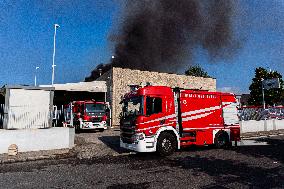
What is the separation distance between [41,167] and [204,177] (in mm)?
5908

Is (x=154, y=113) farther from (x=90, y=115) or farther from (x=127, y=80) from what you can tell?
(x=127, y=80)

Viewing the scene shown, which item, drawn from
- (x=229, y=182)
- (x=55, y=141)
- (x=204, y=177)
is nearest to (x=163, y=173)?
(x=204, y=177)

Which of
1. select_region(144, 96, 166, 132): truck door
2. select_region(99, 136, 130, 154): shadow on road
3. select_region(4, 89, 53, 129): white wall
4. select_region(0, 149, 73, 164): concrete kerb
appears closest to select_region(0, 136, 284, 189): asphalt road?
select_region(0, 149, 73, 164): concrete kerb

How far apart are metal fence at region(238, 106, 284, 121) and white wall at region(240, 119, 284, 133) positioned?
0.36m

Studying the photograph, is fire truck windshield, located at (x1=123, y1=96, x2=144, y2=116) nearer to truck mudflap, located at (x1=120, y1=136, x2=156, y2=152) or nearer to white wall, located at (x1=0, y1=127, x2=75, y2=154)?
truck mudflap, located at (x1=120, y1=136, x2=156, y2=152)

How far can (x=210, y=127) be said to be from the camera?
13.0 m

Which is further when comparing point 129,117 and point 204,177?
point 129,117

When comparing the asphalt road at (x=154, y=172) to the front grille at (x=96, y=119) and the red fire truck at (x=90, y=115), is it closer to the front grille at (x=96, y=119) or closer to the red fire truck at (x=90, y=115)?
the red fire truck at (x=90, y=115)

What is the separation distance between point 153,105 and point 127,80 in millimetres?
19517

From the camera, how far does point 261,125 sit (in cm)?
2327

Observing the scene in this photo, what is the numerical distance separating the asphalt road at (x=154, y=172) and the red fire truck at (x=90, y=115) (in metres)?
9.56

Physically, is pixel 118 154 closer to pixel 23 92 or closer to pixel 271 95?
pixel 23 92

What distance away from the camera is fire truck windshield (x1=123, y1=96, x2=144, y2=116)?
11.0 m

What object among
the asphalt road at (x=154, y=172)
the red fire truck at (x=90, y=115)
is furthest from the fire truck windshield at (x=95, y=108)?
the asphalt road at (x=154, y=172)
